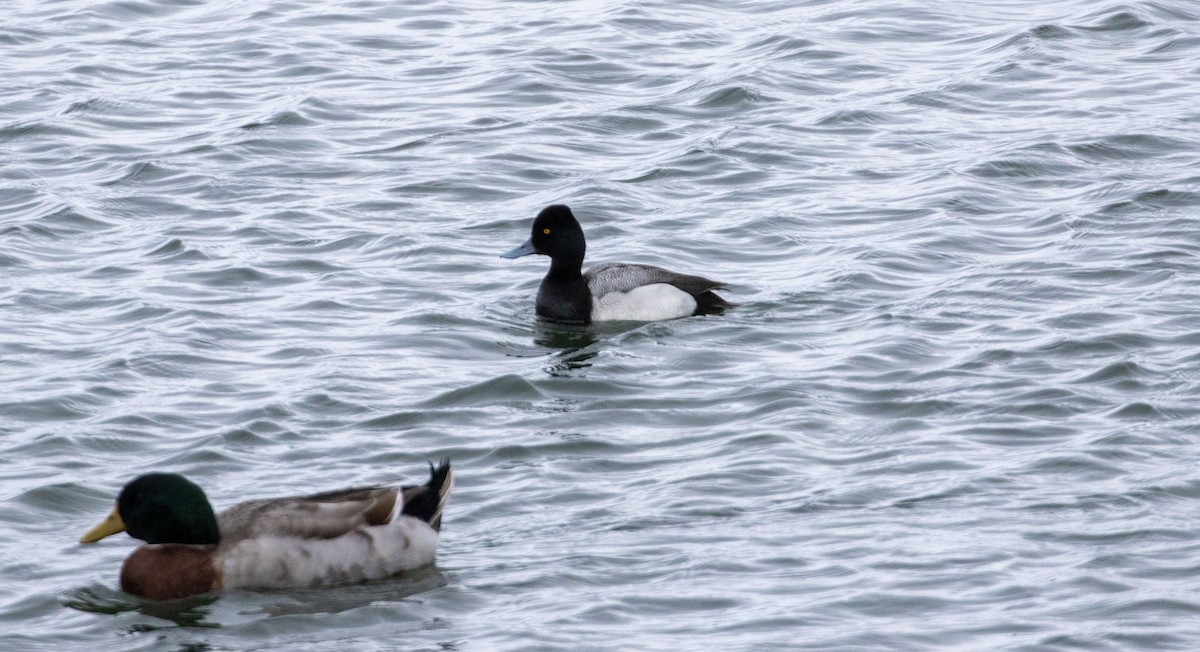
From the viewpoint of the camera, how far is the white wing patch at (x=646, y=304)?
13516 millimetres

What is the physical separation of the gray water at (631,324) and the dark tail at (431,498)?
0.24 m

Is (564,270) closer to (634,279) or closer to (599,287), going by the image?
(599,287)

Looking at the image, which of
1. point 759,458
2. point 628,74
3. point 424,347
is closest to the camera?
point 759,458

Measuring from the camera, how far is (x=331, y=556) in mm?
9344

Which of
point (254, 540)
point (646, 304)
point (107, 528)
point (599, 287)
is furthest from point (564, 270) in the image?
point (107, 528)

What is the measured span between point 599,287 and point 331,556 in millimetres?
4910

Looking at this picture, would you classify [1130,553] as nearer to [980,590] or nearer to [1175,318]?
[980,590]

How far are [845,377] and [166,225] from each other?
5987mm

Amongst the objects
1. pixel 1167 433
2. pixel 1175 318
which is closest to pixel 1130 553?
pixel 1167 433

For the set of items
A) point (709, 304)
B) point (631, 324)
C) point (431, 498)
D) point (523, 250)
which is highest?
point (431, 498)

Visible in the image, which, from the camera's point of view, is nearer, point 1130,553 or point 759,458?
point 1130,553

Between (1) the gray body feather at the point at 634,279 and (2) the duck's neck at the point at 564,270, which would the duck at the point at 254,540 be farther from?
(2) the duck's neck at the point at 564,270

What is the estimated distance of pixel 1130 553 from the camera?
9102mm

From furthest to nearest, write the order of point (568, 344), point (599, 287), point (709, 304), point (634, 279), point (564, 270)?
point (564, 270), point (599, 287), point (634, 279), point (709, 304), point (568, 344)
